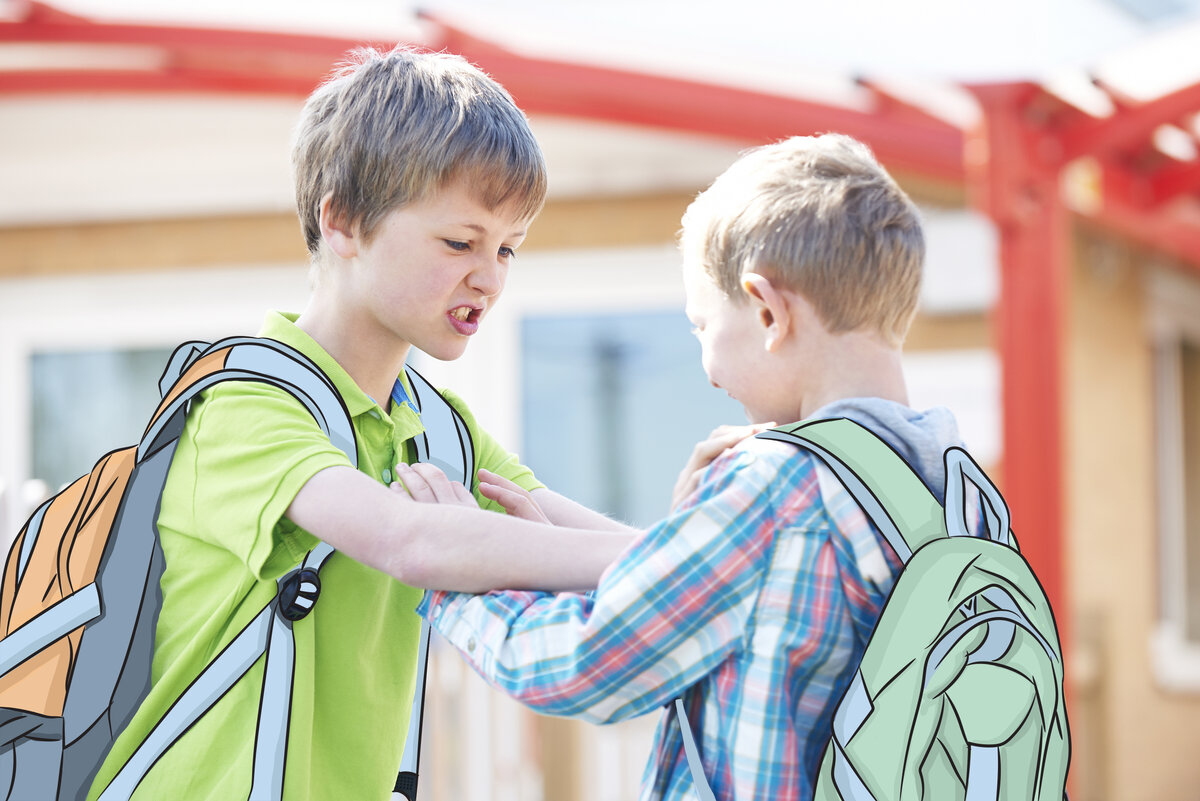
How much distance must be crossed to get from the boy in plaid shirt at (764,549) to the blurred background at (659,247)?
6.92 feet

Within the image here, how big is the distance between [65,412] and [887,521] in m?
5.85

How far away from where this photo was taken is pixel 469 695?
157 inches

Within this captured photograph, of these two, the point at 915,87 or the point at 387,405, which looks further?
the point at 915,87

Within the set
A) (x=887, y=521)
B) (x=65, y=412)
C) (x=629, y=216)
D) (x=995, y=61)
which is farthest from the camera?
(x=65, y=412)

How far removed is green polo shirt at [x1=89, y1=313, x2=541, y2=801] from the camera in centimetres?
137

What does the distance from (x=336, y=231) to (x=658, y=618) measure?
2.12ft

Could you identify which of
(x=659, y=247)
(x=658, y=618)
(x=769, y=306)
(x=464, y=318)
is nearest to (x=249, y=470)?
(x=464, y=318)

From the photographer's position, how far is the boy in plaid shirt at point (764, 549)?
124 centimetres

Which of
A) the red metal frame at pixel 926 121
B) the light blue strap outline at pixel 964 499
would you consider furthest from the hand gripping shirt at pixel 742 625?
the red metal frame at pixel 926 121

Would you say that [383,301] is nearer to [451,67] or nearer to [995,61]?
[451,67]

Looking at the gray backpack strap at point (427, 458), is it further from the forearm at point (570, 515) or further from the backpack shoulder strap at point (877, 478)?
the backpack shoulder strap at point (877, 478)

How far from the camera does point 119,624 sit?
1428mm

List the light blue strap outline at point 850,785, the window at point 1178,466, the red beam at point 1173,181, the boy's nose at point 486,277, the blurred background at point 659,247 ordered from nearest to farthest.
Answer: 1. the light blue strap outline at point 850,785
2. the boy's nose at point 486,277
3. the blurred background at point 659,247
4. the red beam at point 1173,181
5. the window at point 1178,466

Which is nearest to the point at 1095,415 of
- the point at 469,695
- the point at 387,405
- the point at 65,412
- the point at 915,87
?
the point at 915,87
